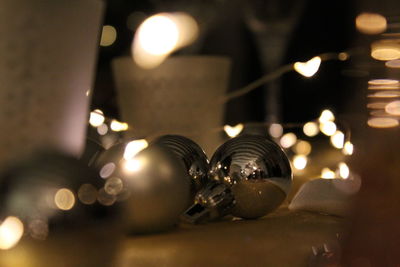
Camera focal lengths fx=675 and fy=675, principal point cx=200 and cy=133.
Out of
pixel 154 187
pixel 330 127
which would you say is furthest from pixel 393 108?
pixel 330 127

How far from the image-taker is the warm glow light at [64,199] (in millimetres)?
292

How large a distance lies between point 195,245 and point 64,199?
98 millimetres

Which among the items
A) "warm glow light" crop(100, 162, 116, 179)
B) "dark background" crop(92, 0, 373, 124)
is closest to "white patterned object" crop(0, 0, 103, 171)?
"warm glow light" crop(100, 162, 116, 179)

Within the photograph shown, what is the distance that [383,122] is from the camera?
14.2 inches

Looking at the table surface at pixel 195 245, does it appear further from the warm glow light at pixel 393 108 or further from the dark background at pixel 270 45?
the dark background at pixel 270 45

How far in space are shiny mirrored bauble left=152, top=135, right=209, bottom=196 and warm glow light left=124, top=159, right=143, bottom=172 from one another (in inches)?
2.1

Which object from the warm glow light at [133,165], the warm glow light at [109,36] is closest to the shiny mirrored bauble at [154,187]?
the warm glow light at [133,165]

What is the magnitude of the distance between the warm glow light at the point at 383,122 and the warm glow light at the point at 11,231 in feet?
0.62

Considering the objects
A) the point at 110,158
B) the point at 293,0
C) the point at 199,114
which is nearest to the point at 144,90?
the point at 199,114

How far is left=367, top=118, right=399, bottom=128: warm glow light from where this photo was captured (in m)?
0.35

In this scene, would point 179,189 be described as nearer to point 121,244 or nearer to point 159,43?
point 121,244

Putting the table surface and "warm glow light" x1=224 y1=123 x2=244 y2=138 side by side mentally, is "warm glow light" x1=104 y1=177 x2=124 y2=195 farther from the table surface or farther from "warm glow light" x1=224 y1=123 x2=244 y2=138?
"warm glow light" x1=224 y1=123 x2=244 y2=138

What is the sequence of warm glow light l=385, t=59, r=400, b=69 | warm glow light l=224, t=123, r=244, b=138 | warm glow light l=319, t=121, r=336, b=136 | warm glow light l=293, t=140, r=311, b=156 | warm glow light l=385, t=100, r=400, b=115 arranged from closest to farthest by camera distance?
warm glow light l=385, t=100, r=400, b=115 < warm glow light l=385, t=59, r=400, b=69 < warm glow light l=224, t=123, r=244, b=138 < warm glow light l=319, t=121, r=336, b=136 < warm glow light l=293, t=140, r=311, b=156

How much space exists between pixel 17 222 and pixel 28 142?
9 centimetres
